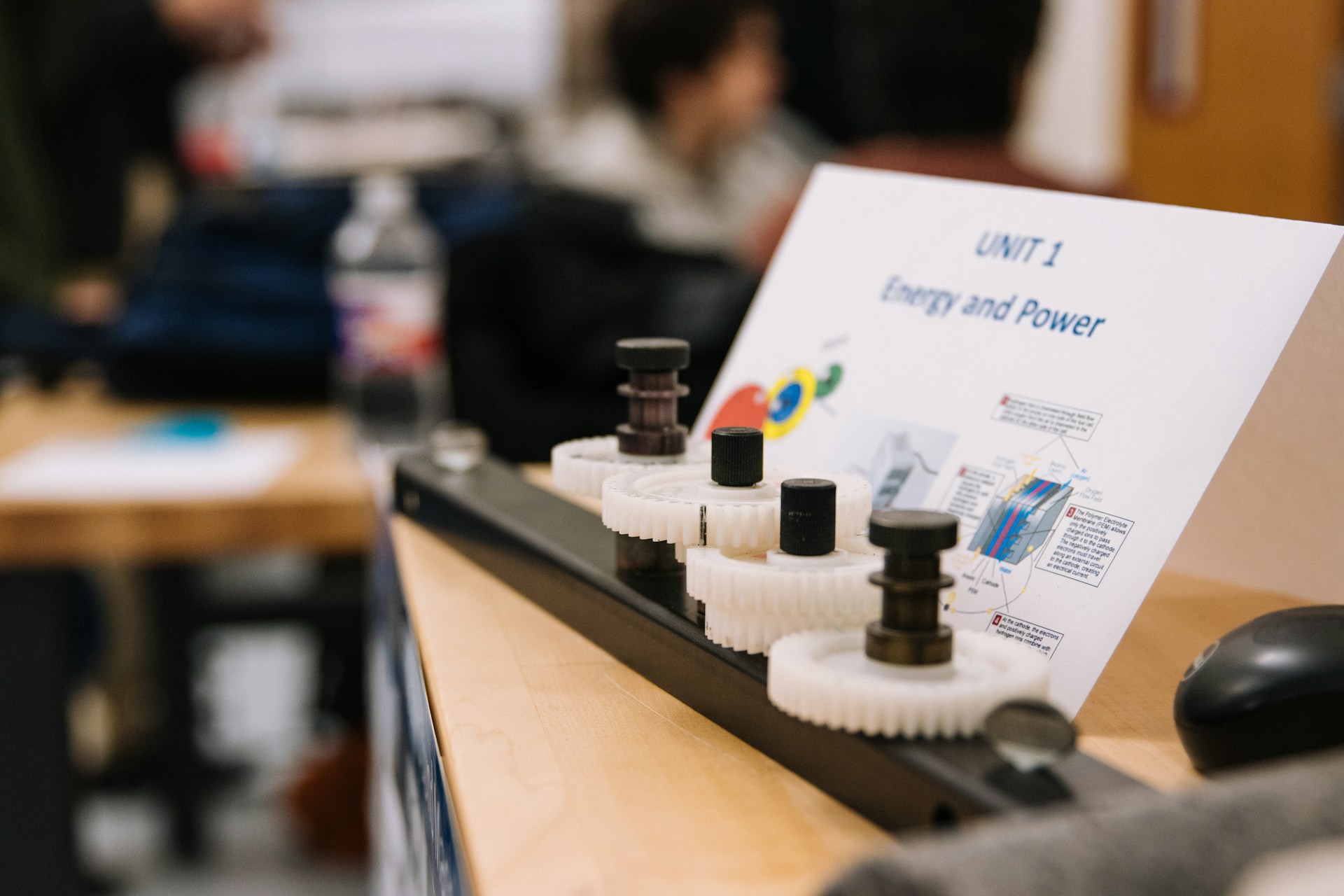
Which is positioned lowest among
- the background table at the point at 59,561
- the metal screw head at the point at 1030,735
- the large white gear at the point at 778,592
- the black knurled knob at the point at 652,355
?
the background table at the point at 59,561

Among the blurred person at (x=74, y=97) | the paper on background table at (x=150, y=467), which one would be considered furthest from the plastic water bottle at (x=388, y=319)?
the blurred person at (x=74, y=97)

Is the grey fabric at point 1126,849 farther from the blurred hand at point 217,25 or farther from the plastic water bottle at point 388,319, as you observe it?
the blurred hand at point 217,25

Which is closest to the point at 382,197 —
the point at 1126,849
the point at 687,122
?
the point at 687,122

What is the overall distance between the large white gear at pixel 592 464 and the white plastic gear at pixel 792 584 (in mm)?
118

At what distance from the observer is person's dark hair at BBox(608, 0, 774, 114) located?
2.63 metres

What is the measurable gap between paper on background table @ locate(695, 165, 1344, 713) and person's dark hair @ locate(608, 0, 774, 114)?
6.70 ft

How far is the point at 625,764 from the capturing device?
448 mm

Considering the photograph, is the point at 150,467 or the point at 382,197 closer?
the point at 150,467

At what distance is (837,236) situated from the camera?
28.0 inches

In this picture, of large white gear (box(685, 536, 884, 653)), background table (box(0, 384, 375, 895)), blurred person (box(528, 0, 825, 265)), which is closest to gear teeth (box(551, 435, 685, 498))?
large white gear (box(685, 536, 884, 653))

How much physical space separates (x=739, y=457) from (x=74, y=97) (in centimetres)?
245

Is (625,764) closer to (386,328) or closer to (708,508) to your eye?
(708,508)

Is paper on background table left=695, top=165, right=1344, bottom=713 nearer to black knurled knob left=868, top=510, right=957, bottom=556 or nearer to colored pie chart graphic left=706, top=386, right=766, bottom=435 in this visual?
colored pie chart graphic left=706, top=386, right=766, bottom=435

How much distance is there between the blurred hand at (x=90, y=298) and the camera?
2131 millimetres
